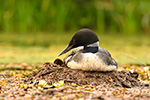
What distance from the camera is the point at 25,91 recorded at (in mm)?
4035

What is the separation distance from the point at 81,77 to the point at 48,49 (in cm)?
422

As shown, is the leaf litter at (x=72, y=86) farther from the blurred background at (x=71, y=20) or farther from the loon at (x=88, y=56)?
the blurred background at (x=71, y=20)

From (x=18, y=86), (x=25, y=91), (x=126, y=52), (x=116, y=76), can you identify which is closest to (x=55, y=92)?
(x=25, y=91)

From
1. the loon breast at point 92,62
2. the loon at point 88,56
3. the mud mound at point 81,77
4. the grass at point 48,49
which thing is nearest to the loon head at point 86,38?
the loon at point 88,56

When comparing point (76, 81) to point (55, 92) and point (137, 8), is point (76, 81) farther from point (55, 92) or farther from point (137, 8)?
point (137, 8)

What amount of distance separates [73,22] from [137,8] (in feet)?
7.70

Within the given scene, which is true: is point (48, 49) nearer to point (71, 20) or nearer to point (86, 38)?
point (71, 20)

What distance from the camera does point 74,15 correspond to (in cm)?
1189

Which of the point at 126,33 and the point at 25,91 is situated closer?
the point at 25,91

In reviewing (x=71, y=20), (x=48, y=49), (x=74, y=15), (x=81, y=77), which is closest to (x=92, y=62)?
(x=81, y=77)

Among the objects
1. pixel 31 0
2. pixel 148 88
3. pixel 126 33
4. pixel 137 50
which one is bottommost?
pixel 148 88

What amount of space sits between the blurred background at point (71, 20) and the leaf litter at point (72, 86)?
4.87 m

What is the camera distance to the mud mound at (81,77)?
14.4 ft

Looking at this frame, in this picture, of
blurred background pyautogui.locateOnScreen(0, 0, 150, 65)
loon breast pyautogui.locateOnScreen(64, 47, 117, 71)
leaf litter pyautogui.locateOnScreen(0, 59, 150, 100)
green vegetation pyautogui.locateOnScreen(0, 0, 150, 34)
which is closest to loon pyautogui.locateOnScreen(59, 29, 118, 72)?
loon breast pyautogui.locateOnScreen(64, 47, 117, 71)
